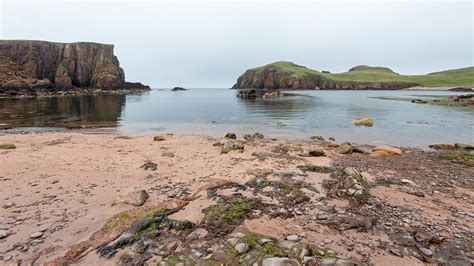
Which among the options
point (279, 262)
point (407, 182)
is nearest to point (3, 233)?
point (279, 262)

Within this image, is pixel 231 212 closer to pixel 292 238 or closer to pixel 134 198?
pixel 292 238

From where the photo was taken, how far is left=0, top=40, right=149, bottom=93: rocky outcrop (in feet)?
361

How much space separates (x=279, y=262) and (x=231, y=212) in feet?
7.99

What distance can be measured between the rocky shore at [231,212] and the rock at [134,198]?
40 millimetres

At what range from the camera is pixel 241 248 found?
206 inches

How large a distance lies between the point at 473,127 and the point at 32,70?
162594 millimetres

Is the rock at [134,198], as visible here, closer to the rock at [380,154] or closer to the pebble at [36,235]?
the pebble at [36,235]

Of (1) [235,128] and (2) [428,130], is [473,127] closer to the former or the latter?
(2) [428,130]

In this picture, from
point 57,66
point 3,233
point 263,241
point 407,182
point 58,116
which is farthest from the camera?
point 57,66

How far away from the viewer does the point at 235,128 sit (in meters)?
29.5

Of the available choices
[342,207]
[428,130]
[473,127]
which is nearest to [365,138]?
[428,130]

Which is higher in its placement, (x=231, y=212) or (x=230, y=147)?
(x=230, y=147)

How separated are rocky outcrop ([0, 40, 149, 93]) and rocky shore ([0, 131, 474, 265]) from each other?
408 feet

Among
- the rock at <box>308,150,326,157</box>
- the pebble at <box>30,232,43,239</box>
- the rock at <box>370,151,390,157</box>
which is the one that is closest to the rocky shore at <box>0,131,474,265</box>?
the pebble at <box>30,232,43,239</box>
